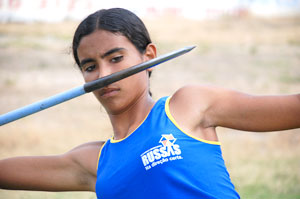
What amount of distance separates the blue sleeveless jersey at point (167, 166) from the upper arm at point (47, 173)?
37 cm

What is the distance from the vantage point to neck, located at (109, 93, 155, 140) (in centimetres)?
199

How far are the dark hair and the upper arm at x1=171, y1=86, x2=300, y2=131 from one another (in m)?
0.34

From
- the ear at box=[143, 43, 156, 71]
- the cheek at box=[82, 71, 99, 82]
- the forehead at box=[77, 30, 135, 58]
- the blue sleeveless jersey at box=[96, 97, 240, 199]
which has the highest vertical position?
the forehead at box=[77, 30, 135, 58]

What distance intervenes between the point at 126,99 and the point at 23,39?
469 inches

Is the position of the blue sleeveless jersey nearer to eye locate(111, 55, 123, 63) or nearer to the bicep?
the bicep

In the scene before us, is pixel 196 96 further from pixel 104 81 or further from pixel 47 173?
pixel 47 173

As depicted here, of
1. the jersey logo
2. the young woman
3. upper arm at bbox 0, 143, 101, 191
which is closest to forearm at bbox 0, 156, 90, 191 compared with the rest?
upper arm at bbox 0, 143, 101, 191

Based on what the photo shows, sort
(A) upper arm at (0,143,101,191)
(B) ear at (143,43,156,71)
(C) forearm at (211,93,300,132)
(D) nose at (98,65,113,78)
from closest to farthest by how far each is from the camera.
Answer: (C) forearm at (211,93,300,132)
(D) nose at (98,65,113,78)
(B) ear at (143,43,156,71)
(A) upper arm at (0,143,101,191)

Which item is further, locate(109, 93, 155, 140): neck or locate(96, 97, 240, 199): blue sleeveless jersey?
locate(109, 93, 155, 140): neck

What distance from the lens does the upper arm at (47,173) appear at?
223 centimetres

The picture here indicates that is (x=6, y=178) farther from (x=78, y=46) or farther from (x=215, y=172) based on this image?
(x=215, y=172)

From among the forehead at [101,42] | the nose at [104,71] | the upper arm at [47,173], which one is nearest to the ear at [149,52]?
the forehead at [101,42]

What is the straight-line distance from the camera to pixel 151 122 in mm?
1882

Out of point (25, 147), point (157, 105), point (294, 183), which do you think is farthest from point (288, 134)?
point (157, 105)
